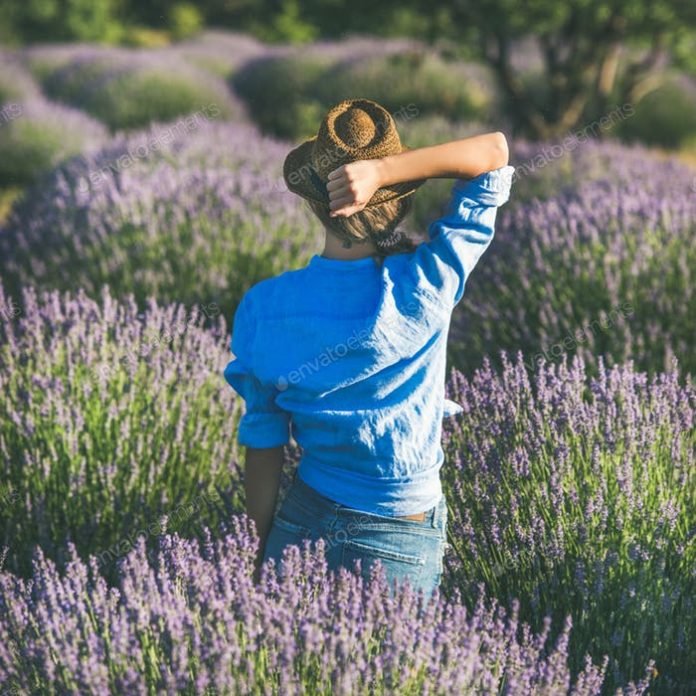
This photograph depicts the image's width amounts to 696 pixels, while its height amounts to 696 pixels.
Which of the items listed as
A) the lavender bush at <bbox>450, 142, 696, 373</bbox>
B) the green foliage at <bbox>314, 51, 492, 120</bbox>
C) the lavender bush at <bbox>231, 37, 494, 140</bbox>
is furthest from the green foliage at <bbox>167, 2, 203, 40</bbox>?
the lavender bush at <bbox>450, 142, 696, 373</bbox>

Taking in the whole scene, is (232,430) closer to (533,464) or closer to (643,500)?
(533,464)

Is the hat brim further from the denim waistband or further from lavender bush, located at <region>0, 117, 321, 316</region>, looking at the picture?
lavender bush, located at <region>0, 117, 321, 316</region>

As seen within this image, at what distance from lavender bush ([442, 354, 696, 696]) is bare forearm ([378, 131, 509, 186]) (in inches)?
31.9

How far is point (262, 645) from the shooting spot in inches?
71.4

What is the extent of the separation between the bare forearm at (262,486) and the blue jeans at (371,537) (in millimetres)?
70

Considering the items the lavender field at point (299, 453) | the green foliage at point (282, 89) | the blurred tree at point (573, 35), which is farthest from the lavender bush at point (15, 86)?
the blurred tree at point (573, 35)

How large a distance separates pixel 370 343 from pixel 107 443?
140cm

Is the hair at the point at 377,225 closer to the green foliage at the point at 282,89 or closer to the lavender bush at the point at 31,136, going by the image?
the lavender bush at the point at 31,136

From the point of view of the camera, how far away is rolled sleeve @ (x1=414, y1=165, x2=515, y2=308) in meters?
2.06

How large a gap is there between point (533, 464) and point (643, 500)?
0.97ft

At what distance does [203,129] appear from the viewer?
25.0ft

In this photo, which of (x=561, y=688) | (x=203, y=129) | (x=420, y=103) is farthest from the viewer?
(x=420, y=103)

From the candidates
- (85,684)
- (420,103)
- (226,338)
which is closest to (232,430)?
(226,338)

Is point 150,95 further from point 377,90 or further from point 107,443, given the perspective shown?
point 107,443
